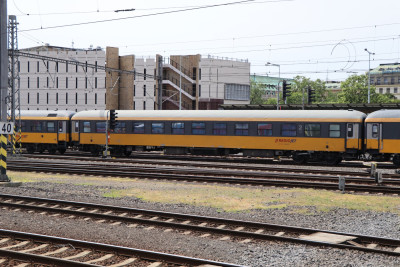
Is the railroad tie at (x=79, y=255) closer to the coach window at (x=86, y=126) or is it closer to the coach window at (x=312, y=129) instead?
the coach window at (x=312, y=129)

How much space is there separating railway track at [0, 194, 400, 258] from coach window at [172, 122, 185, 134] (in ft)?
64.5

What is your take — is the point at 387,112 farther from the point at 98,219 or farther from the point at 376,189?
the point at 98,219

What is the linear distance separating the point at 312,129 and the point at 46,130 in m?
21.6

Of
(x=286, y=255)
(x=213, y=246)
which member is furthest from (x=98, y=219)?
(x=286, y=255)

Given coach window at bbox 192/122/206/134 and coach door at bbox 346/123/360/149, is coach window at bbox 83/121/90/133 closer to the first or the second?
coach window at bbox 192/122/206/134

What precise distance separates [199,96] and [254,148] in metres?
55.5

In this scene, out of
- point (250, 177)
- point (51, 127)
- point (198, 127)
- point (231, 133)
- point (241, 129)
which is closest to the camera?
point (250, 177)

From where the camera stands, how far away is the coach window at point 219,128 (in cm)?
3372

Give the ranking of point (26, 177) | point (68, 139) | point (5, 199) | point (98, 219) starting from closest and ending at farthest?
point (98, 219) → point (5, 199) → point (26, 177) → point (68, 139)

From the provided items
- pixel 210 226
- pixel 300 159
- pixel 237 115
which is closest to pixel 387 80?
pixel 237 115

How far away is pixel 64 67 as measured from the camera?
87.5m

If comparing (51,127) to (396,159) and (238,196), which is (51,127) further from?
(238,196)

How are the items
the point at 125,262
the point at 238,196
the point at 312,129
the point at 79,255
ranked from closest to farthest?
the point at 125,262
the point at 79,255
the point at 238,196
the point at 312,129

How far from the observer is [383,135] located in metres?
28.6
